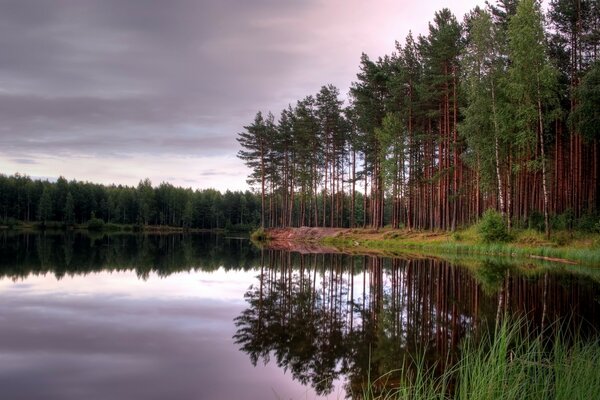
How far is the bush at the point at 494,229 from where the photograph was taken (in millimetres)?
29069

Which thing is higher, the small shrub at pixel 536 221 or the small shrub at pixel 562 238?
the small shrub at pixel 536 221

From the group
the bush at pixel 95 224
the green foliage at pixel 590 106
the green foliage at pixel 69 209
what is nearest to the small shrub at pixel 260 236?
the green foliage at pixel 590 106

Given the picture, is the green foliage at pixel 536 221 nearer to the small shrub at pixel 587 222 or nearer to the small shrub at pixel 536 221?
the small shrub at pixel 536 221

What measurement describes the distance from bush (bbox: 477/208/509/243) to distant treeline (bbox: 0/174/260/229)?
3360 inches

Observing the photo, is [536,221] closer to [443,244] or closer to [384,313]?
[443,244]

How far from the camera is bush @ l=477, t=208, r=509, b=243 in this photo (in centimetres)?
2907

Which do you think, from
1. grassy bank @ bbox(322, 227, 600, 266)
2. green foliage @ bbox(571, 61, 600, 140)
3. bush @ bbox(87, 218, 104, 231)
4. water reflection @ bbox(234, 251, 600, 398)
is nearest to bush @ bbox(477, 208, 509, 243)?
grassy bank @ bbox(322, 227, 600, 266)

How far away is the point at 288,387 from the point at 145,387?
6.83ft

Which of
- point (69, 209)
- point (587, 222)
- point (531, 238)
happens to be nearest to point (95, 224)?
point (69, 209)

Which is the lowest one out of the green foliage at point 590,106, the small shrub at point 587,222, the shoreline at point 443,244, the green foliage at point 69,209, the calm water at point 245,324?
the calm water at point 245,324

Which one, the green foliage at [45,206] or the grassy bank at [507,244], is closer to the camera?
the grassy bank at [507,244]

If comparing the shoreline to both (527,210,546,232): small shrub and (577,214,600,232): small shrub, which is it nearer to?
(577,214,600,232): small shrub

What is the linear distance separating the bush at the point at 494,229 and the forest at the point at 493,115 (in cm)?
159

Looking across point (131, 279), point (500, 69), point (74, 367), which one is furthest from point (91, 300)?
point (500, 69)
